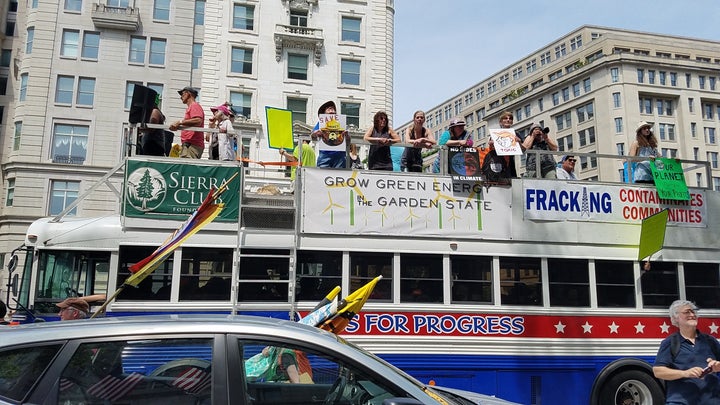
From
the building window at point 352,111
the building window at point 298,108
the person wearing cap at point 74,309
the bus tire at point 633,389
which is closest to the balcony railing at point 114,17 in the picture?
the building window at point 298,108

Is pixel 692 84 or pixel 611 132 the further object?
pixel 692 84

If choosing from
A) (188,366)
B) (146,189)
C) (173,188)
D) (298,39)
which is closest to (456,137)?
(173,188)

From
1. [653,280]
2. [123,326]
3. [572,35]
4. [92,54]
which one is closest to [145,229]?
[123,326]

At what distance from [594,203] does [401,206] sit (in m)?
3.06

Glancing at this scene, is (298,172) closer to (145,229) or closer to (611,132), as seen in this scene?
(145,229)

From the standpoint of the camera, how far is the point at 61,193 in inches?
1283

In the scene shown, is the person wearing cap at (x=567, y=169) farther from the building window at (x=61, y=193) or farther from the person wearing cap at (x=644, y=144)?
the building window at (x=61, y=193)

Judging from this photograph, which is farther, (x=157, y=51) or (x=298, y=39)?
(x=157, y=51)

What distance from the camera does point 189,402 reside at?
2.64 metres

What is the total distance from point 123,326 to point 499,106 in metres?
80.1

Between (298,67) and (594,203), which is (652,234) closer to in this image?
(594,203)

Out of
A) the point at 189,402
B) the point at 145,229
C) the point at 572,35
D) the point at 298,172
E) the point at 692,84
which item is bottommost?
the point at 189,402

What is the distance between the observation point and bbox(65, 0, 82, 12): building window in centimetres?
3475

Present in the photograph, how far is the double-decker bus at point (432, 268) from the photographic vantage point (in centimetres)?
689
